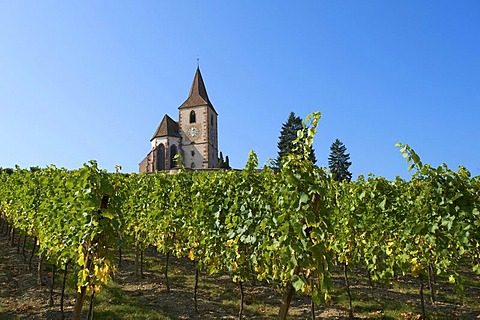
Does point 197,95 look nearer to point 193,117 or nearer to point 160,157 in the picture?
point 193,117

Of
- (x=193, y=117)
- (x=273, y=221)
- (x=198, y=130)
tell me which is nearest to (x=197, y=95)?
(x=193, y=117)

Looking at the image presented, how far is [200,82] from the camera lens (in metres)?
57.3

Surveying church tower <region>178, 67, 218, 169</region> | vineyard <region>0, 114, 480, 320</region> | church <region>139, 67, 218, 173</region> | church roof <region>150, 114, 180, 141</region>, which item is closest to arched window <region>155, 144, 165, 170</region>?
church <region>139, 67, 218, 173</region>

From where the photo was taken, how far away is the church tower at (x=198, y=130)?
5097 centimetres

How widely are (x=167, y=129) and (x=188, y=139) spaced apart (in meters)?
3.19

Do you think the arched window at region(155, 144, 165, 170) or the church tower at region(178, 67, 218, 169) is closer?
the arched window at region(155, 144, 165, 170)

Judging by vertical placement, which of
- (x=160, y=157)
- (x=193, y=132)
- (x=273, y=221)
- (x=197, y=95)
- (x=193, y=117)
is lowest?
(x=273, y=221)

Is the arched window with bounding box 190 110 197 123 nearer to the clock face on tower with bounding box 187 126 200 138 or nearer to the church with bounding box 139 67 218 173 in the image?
the church with bounding box 139 67 218 173

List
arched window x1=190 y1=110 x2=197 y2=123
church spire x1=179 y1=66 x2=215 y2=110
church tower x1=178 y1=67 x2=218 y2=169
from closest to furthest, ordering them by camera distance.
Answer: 1. church tower x1=178 y1=67 x2=218 y2=169
2. arched window x1=190 y1=110 x2=197 y2=123
3. church spire x1=179 y1=66 x2=215 y2=110

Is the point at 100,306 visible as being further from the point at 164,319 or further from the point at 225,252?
the point at 225,252

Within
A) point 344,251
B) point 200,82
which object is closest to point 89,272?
point 344,251

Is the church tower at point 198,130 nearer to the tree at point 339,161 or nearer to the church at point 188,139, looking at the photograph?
the church at point 188,139

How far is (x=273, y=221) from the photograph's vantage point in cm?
558

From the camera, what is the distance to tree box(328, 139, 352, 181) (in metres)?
53.7
